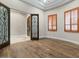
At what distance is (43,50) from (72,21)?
105 cm

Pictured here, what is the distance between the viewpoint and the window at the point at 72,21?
9.19 ft

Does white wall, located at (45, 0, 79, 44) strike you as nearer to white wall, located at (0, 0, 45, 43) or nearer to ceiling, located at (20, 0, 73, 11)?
ceiling, located at (20, 0, 73, 11)

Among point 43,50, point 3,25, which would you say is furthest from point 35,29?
point 3,25

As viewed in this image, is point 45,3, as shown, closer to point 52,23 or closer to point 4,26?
point 52,23

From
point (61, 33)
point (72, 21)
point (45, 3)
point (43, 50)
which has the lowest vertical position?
point (43, 50)

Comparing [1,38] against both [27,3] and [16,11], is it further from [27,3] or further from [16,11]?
[27,3]

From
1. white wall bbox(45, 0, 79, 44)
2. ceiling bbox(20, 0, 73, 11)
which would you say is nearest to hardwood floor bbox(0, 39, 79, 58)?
white wall bbox(45, 0, 79, 44)

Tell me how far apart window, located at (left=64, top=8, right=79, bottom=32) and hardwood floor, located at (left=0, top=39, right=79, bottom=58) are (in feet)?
1.49

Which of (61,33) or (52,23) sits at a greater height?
(52,23)

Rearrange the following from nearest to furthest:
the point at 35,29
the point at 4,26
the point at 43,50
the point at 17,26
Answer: the point at 17,26
the point at 43,50
the point at 4,26
the point at 35,29

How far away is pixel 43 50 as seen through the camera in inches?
110

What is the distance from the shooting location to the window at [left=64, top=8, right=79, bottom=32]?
2802mm

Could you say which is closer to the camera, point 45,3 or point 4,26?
point 45,3

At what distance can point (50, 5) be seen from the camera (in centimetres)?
250
